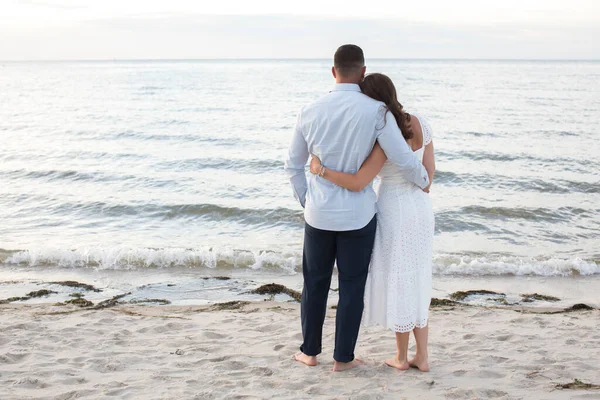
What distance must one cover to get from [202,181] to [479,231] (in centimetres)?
623

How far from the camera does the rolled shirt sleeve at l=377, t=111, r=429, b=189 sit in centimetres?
338

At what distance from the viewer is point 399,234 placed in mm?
3641

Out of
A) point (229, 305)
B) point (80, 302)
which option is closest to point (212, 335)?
point (229, 305)

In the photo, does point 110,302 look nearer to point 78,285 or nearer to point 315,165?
point 78,285

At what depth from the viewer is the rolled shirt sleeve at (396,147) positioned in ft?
11.1

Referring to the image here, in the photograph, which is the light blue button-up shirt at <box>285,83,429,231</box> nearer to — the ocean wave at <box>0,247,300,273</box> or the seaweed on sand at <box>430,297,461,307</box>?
the seaweed on sand at <box>430,297,461,307</box>

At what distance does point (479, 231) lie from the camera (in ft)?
30.6

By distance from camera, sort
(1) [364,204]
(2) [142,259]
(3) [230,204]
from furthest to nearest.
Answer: (3) [230,204]
(2) [142,259]
(1) [364,204]

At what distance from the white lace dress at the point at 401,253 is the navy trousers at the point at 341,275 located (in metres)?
0.08

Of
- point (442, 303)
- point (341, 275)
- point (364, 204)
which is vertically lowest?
point (442, 303)

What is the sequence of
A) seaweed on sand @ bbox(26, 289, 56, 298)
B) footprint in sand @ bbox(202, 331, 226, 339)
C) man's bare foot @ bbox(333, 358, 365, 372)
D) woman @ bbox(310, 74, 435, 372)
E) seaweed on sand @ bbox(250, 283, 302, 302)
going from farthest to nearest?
seaweed on sand @ bbox(250, 283, 302, 302) → seaweed on sand @ bbox(26, 289, 56, 298) → footprint in sand @ bbox(202, 331, 226, 339) → man's bare foot @ bbox(333, 358, 365, 372) → woman @ bbox(310, 74, 435, 372)

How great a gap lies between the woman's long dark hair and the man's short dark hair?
0.09 meters

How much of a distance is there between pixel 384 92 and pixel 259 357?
214cm

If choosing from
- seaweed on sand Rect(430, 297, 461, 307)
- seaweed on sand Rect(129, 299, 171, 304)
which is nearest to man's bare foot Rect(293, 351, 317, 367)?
seaweed on sand Rect(430, 297, 461, 307)
